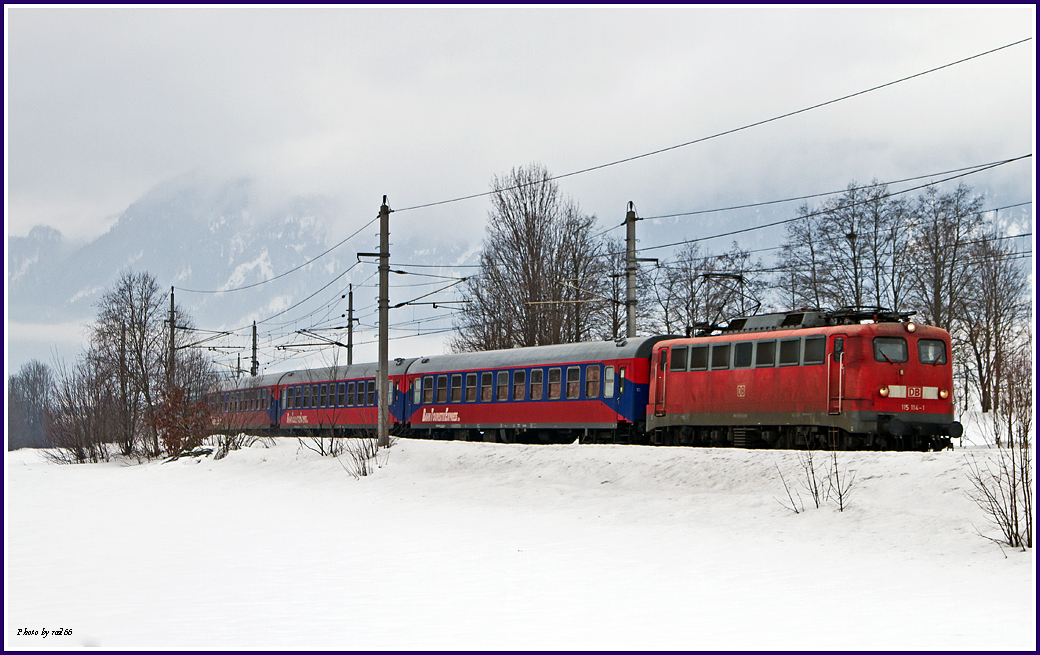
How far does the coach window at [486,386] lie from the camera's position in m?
30.1

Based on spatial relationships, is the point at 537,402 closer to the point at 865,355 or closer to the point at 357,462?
the point at 357,462

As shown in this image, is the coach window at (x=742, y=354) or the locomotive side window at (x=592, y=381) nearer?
the coach window at (x=742, y=354)

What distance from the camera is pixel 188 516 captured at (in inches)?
763

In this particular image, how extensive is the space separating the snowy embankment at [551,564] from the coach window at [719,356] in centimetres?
273

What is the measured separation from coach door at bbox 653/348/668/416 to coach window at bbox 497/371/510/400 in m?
6.36

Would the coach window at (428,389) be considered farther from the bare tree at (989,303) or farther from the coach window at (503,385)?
the bare tree at (989,303)

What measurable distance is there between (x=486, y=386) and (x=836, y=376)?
1246 centimetres

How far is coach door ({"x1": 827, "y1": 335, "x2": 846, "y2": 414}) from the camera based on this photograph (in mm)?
19781

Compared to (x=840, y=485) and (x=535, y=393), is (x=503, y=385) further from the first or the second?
(x=840, y=485)

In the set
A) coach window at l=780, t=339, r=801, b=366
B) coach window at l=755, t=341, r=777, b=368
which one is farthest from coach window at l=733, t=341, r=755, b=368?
coach window at l=780, t=339, r=801, b=366

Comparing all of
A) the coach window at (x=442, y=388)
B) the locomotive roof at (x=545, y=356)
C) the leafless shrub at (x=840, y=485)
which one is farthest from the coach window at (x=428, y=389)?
the leafless shrub at (x=840, y=485)

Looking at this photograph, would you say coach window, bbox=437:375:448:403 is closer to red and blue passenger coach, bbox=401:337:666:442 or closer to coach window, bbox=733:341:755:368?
red and blue passenger coach, bbox=401:337:666:442

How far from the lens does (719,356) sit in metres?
22.3

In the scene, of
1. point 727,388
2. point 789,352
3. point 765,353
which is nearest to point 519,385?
point 727,388
